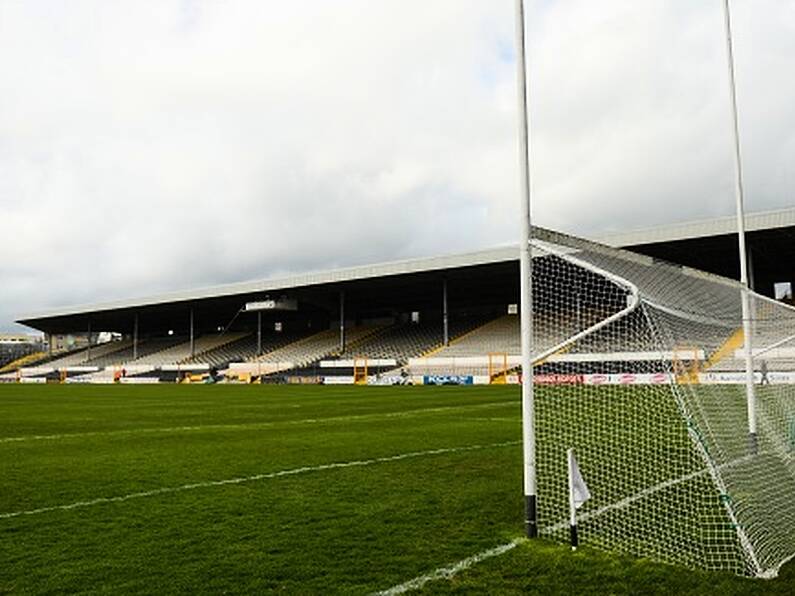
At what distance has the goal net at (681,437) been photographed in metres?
5.77

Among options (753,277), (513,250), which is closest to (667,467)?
(513,250)

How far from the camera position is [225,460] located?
10.3 metres

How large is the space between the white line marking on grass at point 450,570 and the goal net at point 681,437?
2.07ft

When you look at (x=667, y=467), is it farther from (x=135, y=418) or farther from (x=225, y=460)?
(x=135, y=418)

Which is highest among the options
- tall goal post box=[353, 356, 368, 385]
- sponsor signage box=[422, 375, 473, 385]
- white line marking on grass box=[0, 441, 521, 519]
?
tall goal post box=[353, 356, 368, 385]

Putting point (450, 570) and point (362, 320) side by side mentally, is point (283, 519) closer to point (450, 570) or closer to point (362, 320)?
point (450, 570)

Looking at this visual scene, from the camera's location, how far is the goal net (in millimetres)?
5766

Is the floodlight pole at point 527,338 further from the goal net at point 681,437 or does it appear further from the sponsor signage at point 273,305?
the sponsor signage at point 273,305

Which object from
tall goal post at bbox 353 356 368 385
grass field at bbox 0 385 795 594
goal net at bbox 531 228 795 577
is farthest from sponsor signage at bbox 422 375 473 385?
grass field at bbox 0 385 795 594

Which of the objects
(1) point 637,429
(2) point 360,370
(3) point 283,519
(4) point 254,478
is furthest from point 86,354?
(3) point 283,519

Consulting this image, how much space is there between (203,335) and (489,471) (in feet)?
220

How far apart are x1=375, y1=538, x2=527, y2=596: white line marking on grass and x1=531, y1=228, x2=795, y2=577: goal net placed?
0.63 metres

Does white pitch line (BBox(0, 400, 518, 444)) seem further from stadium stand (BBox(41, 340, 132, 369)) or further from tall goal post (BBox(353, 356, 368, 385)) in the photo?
stadium stand (BBox(41, 340, 132, 369))

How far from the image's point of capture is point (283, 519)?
6461mm
